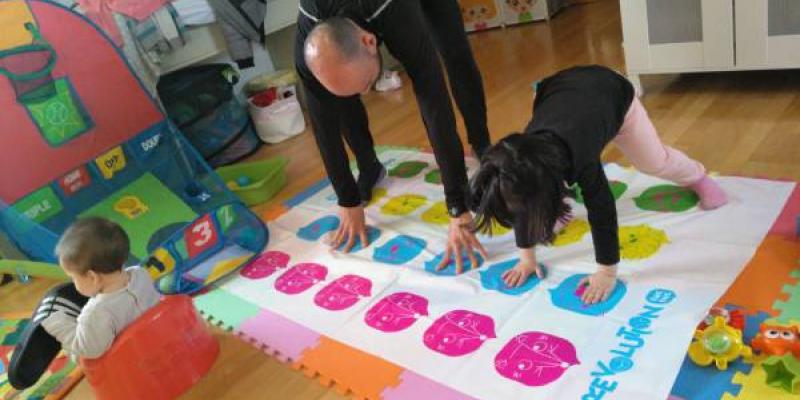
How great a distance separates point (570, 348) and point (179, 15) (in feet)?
6.92

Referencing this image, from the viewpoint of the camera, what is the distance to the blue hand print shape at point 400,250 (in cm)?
157

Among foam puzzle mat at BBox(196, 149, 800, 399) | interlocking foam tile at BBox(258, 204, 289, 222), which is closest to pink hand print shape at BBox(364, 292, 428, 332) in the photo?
foam puzzle mat at BBox(196, 149, 800, 399)

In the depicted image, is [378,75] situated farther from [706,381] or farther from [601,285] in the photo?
[706,381]

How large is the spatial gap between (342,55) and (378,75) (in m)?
0.11

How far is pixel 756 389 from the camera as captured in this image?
0.96m

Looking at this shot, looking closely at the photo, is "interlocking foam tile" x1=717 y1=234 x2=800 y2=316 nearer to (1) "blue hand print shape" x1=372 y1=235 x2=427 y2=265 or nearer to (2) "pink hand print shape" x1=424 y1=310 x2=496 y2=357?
(2) "pink hand print shape" x1=424 y1=310 x2=496 y2=357

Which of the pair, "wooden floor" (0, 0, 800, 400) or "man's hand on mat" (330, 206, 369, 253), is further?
"man's hand on mat" (330, 206, 369, 253)

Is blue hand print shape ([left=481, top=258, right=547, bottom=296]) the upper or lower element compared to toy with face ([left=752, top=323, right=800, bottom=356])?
lower

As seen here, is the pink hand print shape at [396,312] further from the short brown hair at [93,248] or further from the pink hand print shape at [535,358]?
the short brown hair at [93,248]

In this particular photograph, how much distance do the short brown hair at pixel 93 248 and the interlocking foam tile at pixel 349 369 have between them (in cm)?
43

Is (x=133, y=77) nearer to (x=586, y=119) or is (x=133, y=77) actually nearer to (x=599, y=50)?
(x=586, y=119)

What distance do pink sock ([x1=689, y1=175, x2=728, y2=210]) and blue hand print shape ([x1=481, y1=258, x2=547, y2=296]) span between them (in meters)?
0.40

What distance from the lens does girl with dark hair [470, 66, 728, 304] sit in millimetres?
986

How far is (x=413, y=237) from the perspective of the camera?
1653mm
